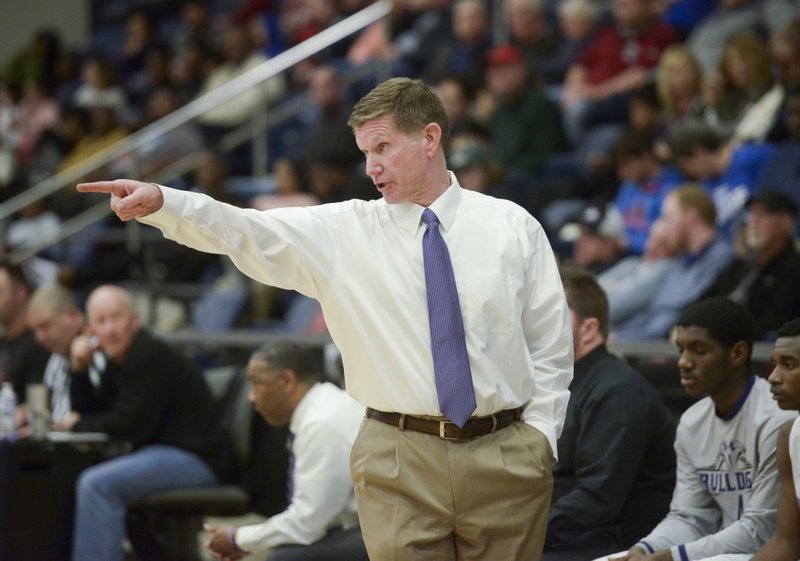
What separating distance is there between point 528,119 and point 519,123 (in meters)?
0.07

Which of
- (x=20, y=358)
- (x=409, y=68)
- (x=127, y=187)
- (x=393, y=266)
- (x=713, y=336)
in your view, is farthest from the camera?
(x=409, y=68)

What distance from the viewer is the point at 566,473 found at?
13.9 ft

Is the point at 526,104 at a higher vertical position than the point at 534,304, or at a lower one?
higher

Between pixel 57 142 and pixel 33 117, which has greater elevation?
pixel 33 117

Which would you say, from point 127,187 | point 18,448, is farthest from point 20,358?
point 127,187

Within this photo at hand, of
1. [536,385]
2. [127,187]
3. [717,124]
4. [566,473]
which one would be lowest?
[566,473]

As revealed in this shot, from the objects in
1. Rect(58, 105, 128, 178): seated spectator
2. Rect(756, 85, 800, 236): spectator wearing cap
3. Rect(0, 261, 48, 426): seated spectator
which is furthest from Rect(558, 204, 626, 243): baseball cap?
Rect(58, 105, 128, 178): seated spectator

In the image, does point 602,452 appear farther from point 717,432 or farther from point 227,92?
point 227,92

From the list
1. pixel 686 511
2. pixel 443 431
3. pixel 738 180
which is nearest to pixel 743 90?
pixel 738 180

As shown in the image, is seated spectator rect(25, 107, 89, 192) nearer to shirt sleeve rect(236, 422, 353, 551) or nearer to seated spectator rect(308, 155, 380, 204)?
seated spectator rect(308, 155, 380, 204)

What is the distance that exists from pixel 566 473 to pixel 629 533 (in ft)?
0.94

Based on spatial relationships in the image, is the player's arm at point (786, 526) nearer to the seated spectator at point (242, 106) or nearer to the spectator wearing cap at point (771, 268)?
the spectator wearing cap at point (771, 268)

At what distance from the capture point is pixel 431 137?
324 centimetres

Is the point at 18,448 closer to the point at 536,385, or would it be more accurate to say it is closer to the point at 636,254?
the point at 536,385
